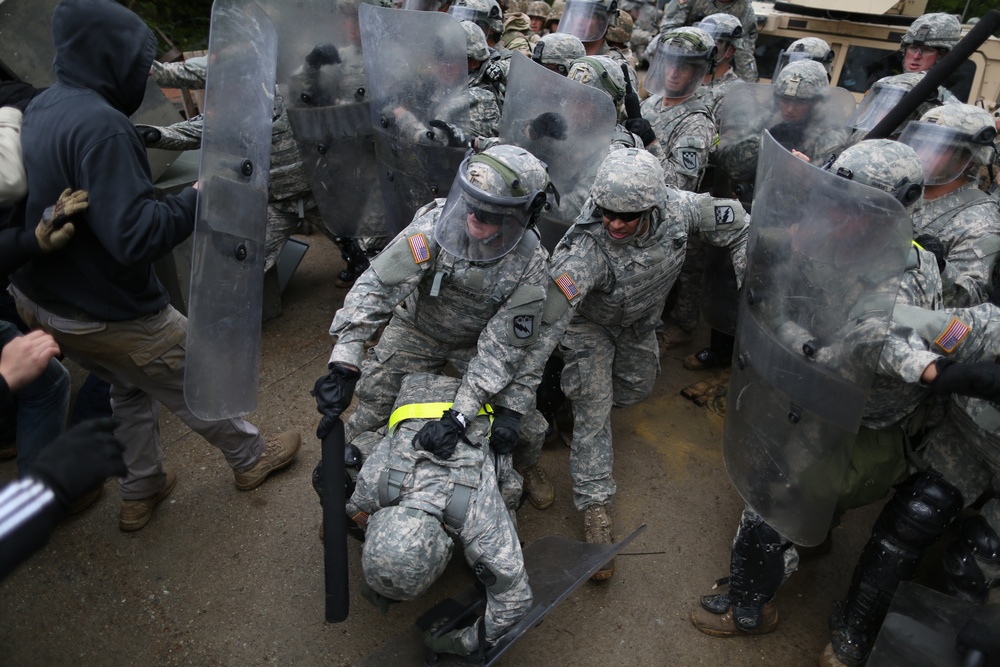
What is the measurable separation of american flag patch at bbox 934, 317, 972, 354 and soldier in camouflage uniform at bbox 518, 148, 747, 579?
1063 millimetres

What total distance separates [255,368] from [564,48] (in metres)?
3.11

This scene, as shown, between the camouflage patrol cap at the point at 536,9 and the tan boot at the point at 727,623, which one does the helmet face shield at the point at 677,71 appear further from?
the tan boot at the point at 727,623

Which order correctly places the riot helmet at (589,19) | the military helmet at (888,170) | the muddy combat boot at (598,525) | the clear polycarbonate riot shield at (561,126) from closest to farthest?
the military helmet at (888,170)
the muddy combat boot at (598,525)
the clear polycarbonate riot shield at (561,126)
the riot helmet at (589,19)

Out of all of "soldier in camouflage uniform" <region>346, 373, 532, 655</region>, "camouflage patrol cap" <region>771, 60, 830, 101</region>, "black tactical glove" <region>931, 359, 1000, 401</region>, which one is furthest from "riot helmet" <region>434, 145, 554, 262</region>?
"camouflage patrol cap" <region>771, 60, 830, 101</region>

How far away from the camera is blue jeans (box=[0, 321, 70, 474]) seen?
3279 mm

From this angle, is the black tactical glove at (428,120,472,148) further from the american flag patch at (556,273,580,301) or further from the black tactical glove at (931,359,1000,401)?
the black tactical glove at (931,359,1000,401)

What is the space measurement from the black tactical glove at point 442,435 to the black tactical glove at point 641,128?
248cm

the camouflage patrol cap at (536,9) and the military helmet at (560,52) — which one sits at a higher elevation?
the military helmet at (560,52)

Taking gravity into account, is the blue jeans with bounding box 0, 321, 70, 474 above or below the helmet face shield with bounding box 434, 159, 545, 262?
below

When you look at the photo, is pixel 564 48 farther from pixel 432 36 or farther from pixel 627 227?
pixel 627 227

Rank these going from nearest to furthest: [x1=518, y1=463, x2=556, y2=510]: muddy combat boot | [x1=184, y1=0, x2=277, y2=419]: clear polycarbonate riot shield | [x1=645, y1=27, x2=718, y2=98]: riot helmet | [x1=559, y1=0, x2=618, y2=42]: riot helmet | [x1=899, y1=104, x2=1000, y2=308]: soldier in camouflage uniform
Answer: [x1=184, y1=0, x2=277, y2=419]: clear polycarbonate riot shield, [x1=899, y1=104, x2=1000, y2=308]: soldier in camouflage uniform, [x1=518, y1=463, x2=556, y2=510]: muddy combat boot, [x1=645, y1=27, x2=718, y2=98]: riot helmet, [x1=559, y1=0, x2=618, y2=42]: riot helmet

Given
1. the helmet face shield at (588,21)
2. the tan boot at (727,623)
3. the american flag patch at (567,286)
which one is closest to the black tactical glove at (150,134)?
the american flag patch at (567,286)

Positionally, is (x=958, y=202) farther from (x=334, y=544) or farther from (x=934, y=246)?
(x=334, y=544)

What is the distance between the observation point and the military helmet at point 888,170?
2850 millimetres
